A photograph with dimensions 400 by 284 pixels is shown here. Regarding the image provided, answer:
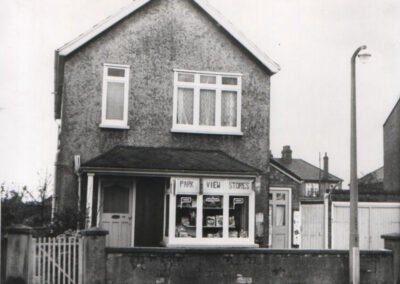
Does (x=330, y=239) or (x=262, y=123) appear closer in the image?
(x=262, y=123)

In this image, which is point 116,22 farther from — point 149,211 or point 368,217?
point 368,217

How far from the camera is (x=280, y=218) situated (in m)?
29.2

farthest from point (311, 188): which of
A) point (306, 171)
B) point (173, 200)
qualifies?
point (173, 200)

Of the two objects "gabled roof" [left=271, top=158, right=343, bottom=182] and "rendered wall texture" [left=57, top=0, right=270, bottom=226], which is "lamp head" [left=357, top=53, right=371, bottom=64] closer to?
"rendered wall texture" [left=57, top=0, right=270, bottom=226]

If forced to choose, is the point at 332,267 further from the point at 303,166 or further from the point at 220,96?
the point at 303,166

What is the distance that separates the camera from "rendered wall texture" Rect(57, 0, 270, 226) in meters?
19.6

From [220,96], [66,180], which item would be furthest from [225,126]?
[66,180]

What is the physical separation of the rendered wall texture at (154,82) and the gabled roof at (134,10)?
0.23 metres

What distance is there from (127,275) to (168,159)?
564 cm

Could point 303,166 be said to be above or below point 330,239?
above

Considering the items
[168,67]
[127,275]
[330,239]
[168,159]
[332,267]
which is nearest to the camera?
[127,275]

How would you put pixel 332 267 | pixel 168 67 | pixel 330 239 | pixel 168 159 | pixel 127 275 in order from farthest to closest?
pixel 330 239
pixel 168 67
pixel 168 159
pixel 332 267
pixel 127 275

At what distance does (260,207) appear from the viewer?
67.7ft

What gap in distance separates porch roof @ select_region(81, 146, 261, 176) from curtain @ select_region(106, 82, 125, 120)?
1097 millimetres
